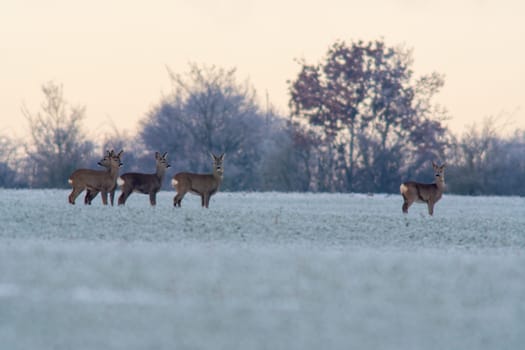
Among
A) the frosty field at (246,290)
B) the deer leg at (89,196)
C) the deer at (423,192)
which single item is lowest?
the frosty field at (246,290)

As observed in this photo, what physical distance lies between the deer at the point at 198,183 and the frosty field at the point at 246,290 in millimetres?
3832

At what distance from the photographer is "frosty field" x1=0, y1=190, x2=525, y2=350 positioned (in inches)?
267

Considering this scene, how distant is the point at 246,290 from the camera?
8609 mm

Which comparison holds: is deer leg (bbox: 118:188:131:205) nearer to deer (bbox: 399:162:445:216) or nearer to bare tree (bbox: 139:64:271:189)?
deer (bbox: 399:162:445:216)

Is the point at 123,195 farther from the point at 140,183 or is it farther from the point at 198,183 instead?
the point at 198,183

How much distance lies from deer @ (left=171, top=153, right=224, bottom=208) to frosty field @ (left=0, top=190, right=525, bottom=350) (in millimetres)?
3832

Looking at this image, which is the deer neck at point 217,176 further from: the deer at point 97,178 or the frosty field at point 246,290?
the frosty field at point 246,290

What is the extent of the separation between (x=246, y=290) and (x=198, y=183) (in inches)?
445

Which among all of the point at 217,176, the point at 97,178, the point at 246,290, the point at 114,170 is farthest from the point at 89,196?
the point at 246,290

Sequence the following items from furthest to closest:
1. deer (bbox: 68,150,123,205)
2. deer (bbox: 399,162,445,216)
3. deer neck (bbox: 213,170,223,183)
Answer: deer (bbox: 399,162,445,216) < deer neck (bbox: 213,170,223,183) < deer (bbox: 68,150,123,205)

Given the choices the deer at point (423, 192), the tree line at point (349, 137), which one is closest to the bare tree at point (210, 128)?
the tree line at point (349, 137)

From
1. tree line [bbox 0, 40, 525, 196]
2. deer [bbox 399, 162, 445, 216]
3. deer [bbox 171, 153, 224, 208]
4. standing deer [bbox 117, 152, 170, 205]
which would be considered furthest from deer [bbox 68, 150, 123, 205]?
tree line [bbox 0, 40, 525, 196]

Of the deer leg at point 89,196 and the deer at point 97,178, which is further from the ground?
the deer at point 97,178

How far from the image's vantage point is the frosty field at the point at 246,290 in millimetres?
6789
